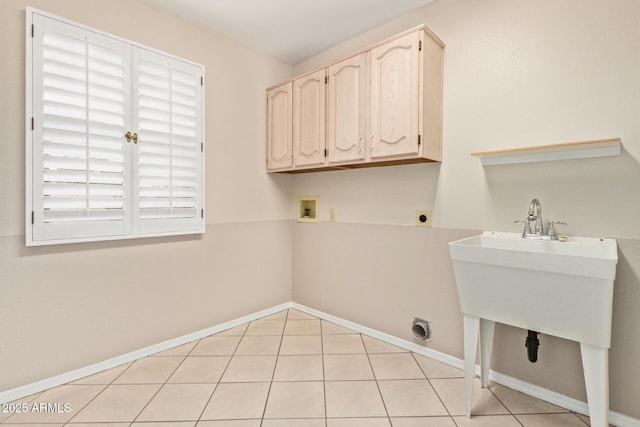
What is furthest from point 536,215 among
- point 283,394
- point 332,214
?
point 283,394

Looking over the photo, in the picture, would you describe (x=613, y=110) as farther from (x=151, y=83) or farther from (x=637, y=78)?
(x=151, y=83)

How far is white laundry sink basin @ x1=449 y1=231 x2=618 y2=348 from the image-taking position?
50.4 inches

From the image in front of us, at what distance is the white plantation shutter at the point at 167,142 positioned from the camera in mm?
2129

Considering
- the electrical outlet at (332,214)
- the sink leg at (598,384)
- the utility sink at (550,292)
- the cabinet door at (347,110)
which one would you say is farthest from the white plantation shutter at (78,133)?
the sink leg at (598,384)

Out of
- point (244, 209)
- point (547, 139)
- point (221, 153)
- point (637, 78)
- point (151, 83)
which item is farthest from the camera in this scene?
point (244, 209)

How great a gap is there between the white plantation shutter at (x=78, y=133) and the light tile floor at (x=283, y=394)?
915mm

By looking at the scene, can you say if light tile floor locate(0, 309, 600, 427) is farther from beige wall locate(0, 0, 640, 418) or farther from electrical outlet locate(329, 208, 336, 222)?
electrical outlet locate(329, 208, 336, 222)

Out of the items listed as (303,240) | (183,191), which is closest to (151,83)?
(183,191)

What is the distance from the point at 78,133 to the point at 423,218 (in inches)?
87.4

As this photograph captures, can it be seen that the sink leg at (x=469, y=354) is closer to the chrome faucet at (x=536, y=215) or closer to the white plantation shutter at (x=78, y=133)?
the chrome faucet at (x=536, y=215)

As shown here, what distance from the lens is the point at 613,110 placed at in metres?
1.53

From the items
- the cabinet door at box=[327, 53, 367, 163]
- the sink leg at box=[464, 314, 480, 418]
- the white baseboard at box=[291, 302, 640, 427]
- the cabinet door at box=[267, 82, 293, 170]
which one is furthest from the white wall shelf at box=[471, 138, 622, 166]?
the cabinet door at box=[267, 82, 293, 170]

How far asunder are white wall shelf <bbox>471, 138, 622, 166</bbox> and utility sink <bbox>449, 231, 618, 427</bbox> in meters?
0.43

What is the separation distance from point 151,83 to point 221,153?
687 mm
